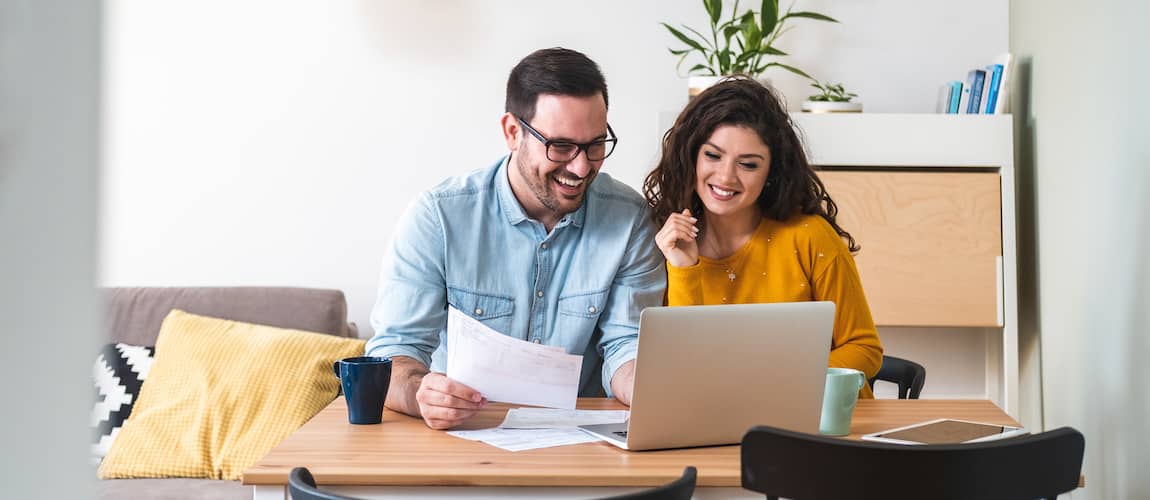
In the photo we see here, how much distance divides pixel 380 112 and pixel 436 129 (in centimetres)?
19

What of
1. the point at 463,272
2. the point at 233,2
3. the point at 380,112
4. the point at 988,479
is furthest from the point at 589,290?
the point at 233,2

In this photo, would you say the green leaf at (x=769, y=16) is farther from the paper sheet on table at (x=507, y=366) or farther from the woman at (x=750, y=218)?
the paper sheet on table at (x=507, y=366)

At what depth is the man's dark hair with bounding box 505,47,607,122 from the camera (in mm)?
1811

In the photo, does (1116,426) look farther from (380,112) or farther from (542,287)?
(380,112)

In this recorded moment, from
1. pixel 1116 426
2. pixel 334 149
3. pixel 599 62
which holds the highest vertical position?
pixel 599 62

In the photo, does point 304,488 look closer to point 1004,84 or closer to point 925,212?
point 925,212

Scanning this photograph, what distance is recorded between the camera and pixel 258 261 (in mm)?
3250

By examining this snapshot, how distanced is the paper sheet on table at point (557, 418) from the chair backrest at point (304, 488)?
418 millimetres

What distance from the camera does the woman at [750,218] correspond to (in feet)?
6.58

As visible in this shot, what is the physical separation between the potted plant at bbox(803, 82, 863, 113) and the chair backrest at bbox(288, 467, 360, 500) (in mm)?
2207

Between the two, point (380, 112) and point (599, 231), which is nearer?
point (599, 231)

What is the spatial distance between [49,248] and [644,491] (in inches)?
33.3

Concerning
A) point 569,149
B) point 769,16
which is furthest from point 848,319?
point 769,16

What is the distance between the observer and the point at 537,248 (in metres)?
1.87
